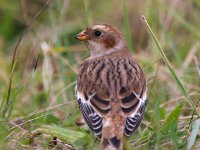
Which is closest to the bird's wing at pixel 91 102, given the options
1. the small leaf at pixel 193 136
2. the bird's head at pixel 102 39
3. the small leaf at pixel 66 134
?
the small leaf at pixel 66 134

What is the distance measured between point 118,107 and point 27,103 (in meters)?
2.16

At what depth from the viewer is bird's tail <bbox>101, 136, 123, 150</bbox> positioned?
500cm

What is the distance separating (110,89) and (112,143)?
642 mm

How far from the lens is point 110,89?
557 centimetres

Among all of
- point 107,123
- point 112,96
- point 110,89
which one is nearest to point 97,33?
point 110,89

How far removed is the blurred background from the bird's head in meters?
0.17

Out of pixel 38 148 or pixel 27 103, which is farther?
pixel 27 103

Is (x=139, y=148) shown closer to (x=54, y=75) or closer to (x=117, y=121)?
(x=117, y=121)

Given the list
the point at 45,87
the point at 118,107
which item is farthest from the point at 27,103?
the point at 118,107

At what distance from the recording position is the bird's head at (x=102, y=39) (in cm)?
640

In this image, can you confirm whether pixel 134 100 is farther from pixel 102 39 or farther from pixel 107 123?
pixel 102 39

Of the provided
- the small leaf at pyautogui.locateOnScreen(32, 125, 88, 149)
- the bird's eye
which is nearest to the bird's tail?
the small leaf at pyautogui.locateOnScreen(32, 125, 88, 149)

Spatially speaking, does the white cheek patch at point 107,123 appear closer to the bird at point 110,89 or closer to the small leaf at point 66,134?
the bird at point 110,89

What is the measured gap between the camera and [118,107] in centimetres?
536
